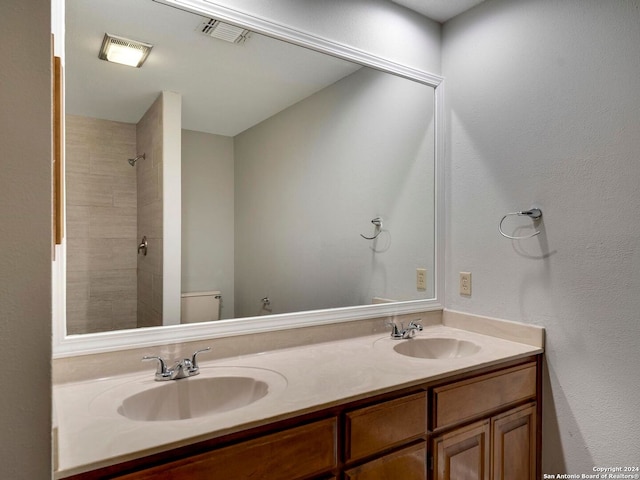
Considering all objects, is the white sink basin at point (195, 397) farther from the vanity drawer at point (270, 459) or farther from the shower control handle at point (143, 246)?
the shower control handle at point (143, 246)

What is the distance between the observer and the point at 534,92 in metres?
1.72

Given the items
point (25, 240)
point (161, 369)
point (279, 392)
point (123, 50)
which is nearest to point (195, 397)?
point (161, 369)

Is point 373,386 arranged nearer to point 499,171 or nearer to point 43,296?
point 43,296

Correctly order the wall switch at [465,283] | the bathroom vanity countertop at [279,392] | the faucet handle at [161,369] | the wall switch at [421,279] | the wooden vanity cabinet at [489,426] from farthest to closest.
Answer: the wall switch at [421,279], the wall switch at [465,283], the wooden vanity cabinet at [489,426], the faucet handle at [161,369], the bathroom vanity countertop at [279,392]

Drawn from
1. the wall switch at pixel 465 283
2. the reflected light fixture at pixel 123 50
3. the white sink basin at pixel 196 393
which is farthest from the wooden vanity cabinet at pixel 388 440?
the reflected light fixture at pixel 123 50

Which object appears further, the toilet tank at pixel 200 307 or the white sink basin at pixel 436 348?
the white sink basin at pixel 436 348

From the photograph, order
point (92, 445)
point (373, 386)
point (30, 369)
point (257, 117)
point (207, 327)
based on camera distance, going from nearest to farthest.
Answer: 1. point (30, 369)
2. point (92, 445)
3. point (373, 386)
4. point (207, 327)
5. point (257, 117)

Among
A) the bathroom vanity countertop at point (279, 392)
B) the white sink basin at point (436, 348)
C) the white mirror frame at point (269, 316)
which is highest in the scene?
the white mirror frame at point (269, 316)

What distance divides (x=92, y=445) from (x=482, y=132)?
76.2 inches

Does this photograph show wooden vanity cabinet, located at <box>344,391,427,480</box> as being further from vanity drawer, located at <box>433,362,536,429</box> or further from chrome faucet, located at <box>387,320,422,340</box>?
chrome faucet, located at <box>387,320,422,340</box>

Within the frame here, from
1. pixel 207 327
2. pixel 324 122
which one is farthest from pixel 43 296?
pixel 324 122

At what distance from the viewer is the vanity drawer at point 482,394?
4.54 ft

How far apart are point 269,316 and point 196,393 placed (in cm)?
43

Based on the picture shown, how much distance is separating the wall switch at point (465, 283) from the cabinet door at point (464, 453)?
68 centimetres
